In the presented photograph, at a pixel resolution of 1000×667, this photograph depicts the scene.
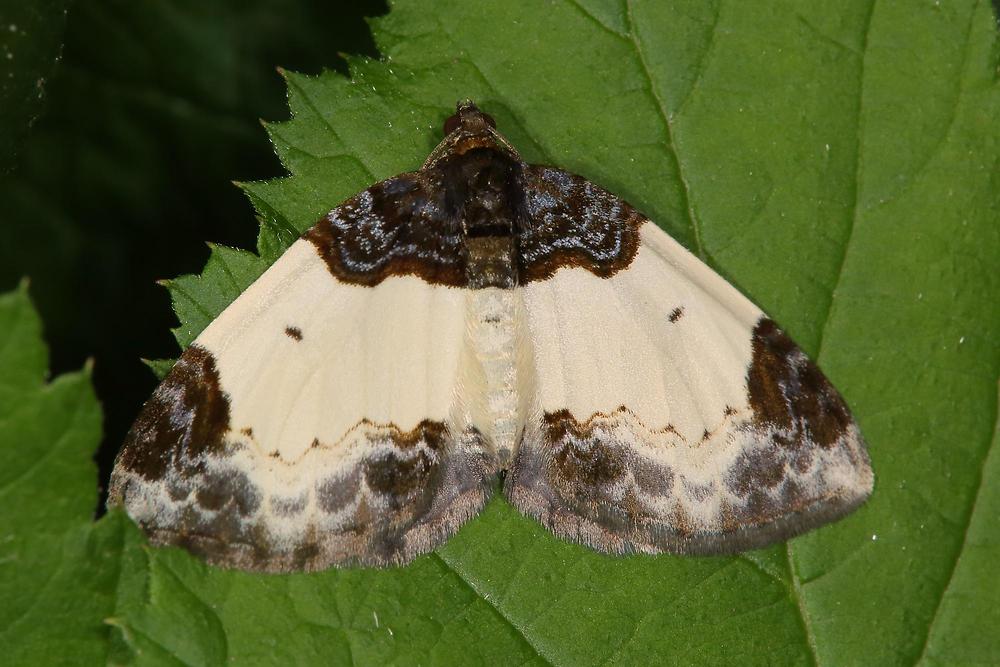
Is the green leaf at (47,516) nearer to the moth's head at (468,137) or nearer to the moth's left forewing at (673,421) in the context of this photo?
the moth's left forewing at (673,421)

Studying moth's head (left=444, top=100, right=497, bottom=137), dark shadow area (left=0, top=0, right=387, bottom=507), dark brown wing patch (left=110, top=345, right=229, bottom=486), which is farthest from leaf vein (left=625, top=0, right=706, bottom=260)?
dark brown wing patch (left=110, top=345, right=229, bottom=486)

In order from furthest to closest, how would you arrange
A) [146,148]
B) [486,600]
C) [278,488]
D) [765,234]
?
[146,148] → [765,234] → [486,600] → [278,488]

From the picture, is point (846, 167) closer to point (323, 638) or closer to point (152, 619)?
point (323, 638)

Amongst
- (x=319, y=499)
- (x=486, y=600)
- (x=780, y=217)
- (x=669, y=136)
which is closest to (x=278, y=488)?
(x=319, y=499)

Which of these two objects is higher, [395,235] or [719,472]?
[395,235]

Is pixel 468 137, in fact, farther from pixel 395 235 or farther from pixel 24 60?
pixel 24 60

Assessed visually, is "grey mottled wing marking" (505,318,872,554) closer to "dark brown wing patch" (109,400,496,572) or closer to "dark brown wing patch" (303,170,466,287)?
"dark brown wing patch" (109,400,496,572)

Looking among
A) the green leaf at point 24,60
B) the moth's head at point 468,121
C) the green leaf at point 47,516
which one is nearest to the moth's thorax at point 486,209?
the moth's head at point 468,121
